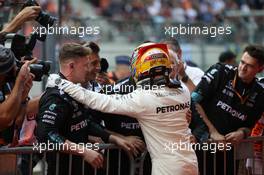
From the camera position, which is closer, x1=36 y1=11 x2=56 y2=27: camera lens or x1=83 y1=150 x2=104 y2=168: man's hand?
x1=83 y1=150 x2=104 y2=168: man's hand

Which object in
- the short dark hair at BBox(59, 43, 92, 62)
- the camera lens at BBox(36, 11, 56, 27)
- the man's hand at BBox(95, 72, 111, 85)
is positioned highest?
the camera lens at BBox(36, 11, 56, 27)

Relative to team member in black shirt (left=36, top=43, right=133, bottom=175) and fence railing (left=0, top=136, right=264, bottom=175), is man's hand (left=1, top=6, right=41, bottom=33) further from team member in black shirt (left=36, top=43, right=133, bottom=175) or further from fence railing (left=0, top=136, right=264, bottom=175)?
fence railing (left=0, top=136, right=264, bottom=175)

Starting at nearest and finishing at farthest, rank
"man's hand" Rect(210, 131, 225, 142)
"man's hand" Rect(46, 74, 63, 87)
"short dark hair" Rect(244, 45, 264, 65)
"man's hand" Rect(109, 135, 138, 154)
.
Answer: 1. "man's hand" Rect(46, 74, 63, 87)
2. "man's hand" Rect(109, 135, 138, 154)
3. "man's hand" Rect(210, 131, 225, 142)
4. "short dark hair" Rect(244, 45, 264, 65)

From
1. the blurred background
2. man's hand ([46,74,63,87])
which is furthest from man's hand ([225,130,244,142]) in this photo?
the blurred background

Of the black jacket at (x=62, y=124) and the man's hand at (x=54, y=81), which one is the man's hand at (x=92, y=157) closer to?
the black jacket at (x=62, y=124)

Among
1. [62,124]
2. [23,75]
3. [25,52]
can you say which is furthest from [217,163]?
[23,75]

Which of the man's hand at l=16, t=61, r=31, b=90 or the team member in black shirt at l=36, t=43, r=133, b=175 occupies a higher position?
the man's hand at l=16, t=61, r=31, b=90

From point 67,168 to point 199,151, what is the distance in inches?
53.3

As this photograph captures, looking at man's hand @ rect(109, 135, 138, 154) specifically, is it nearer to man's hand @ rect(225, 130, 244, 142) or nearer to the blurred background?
man's hand @ rect(225, 130, 244, 142)

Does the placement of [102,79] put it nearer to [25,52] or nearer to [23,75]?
[25,52]

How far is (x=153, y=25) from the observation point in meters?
12.9

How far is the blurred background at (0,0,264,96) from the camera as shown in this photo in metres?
9.21

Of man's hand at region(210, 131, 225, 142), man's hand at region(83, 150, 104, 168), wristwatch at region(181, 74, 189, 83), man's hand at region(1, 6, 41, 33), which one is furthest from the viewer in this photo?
wristwatch at region(181, 74, 189, 83)

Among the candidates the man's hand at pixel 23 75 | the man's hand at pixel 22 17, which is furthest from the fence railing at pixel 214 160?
the man's hand at pixel 22 17
